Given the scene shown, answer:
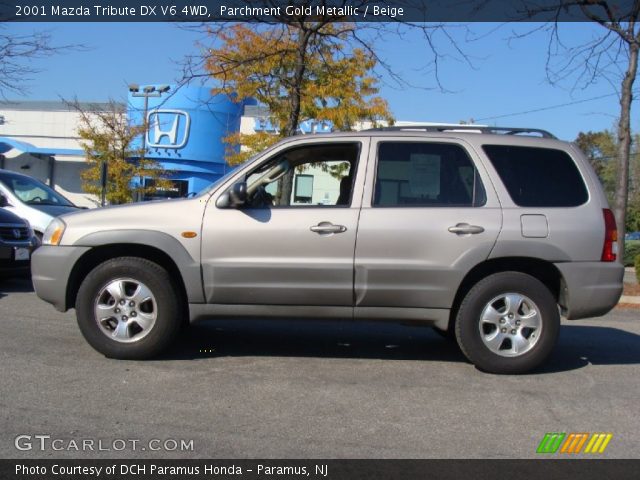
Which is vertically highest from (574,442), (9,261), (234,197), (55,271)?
(234,197)

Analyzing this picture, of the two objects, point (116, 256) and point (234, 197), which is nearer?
point (234, 197)

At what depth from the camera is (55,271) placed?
5.38 m

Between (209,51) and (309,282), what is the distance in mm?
7446

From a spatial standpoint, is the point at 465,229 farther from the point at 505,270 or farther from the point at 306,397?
the point at 306,397

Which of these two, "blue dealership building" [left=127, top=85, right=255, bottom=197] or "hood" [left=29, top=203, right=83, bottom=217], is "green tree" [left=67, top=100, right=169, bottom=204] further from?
"hood" [left=29, top=203, right=83, bottom=217]

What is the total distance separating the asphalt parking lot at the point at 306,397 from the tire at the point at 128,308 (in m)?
0.18

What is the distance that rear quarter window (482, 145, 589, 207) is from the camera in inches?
213

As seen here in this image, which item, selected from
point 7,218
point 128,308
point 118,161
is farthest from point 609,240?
point 118,161

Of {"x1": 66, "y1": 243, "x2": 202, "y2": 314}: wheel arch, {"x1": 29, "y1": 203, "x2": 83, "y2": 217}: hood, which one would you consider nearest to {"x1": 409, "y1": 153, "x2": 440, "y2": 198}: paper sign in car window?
{"x1": 66, "y1": 243, "x2": 202, "y2": 314}: wheel arch

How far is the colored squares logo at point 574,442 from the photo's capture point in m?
3.91

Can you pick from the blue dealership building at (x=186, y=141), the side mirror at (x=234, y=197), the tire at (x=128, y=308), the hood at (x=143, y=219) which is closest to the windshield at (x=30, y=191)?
the hood at (x=143, y=219)

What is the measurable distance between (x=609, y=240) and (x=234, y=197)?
3096mm
